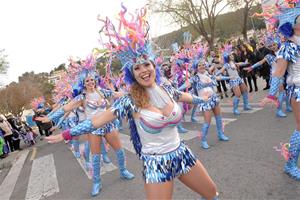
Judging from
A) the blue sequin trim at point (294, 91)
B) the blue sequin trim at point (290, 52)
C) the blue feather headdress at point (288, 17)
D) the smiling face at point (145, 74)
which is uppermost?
the blue feather headdress at point (288, 17)

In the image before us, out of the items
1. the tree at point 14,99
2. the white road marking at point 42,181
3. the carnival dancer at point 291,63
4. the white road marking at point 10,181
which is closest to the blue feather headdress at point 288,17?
the carnival dancer at point 291,63

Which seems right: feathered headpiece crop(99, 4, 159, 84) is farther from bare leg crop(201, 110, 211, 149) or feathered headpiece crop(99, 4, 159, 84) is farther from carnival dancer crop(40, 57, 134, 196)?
bare leg crop(201, 110, 211, 149)

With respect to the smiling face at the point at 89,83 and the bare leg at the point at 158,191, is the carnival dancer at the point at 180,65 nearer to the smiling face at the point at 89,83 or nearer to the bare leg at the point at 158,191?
the smiling face at the point at 89,83

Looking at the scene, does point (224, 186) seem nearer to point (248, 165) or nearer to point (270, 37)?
point (248, 165)

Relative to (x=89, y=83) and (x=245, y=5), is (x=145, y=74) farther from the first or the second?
(x=245, y=5)

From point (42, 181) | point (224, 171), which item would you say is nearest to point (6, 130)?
point (42, 181)

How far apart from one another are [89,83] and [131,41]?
8.79ft

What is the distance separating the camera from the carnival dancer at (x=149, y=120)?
3.20 m

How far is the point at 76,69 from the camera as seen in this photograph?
6109mm

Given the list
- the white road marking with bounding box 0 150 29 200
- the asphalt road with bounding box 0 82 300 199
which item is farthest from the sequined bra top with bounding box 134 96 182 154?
the white road marking with bounding box 0 150 29 200

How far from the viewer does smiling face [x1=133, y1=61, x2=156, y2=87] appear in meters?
3.28

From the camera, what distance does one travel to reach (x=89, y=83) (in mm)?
5863

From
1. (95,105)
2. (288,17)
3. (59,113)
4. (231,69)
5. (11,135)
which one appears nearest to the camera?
(288,17)

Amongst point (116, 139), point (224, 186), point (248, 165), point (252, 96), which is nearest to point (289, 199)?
point (224, 186)
